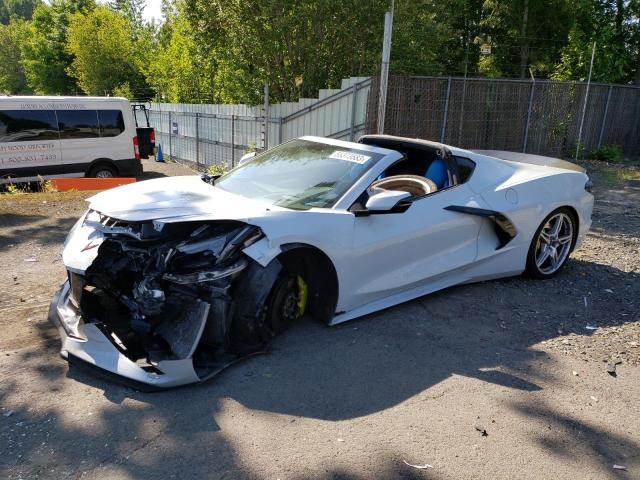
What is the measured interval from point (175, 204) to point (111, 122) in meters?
10.5

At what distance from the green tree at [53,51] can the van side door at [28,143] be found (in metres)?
33.8

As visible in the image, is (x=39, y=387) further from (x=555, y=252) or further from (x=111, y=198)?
(x=555, y=252)

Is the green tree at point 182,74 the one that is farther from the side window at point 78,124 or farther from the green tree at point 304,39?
the side window at point 78,124

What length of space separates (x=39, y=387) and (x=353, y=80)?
364 inches

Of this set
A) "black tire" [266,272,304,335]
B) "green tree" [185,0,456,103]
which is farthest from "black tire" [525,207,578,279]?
"green tree" [185,0,456,103]

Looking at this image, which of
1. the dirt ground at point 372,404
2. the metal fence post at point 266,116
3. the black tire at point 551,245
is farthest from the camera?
the metal fence post at point 266,116

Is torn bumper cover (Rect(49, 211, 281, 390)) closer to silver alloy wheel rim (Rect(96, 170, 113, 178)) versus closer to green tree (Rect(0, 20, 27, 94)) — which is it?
silver alloy wheel rim (Rect(96, 170, 113, 178))

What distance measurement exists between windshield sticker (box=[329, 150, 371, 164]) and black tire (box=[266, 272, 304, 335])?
1228 millimetres

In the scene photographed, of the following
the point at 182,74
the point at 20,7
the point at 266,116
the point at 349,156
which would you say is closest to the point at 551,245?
→ the point at 349,156

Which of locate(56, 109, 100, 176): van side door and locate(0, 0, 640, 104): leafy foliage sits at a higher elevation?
locate(0, 0, 640, 104): leafy foliage

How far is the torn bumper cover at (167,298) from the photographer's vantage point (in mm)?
3393

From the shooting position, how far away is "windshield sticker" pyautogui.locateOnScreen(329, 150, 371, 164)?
4.51 meters

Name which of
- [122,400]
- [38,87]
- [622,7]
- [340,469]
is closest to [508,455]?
[340,469]

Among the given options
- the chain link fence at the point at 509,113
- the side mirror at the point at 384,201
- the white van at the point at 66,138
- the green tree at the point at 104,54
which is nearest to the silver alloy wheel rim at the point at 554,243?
the side mirror at the point at 384,201
